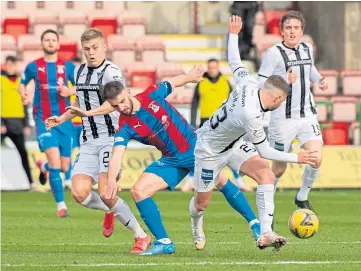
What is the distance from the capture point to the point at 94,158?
1170 centimetres

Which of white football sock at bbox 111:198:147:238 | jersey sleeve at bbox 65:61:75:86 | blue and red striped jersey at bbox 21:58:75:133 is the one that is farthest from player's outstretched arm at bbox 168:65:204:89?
blue and red striped jersey at bbox 21:58:75:133

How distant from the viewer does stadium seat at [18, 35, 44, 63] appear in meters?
24.9

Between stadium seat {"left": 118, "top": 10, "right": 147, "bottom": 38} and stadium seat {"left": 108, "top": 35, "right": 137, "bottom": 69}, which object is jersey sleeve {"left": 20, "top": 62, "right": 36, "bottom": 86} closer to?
stadium seat {"left": 108, "top": 35, "right": 137, "bottom": 69}

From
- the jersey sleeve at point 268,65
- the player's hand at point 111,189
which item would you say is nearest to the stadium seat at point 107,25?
the jersey sleeve at point 268,65

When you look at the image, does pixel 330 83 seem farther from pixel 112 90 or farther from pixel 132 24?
pixel 112 90

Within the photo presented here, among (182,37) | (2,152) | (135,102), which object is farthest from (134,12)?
(135,102)

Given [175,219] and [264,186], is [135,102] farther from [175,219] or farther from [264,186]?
[175,219]

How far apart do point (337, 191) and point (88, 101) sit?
29.9ft

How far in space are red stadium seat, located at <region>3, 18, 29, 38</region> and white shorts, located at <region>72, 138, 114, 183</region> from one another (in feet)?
49.8

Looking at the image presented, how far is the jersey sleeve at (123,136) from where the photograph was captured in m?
10.1

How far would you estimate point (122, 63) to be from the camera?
84.7ft

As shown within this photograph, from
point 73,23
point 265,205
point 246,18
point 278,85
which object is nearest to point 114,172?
point 265,205

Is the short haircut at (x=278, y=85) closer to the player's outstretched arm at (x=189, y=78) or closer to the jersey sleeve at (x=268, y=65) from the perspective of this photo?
the player's outstretched arm at (x=189, y=78)

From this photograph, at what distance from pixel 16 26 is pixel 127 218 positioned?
16.3 m
